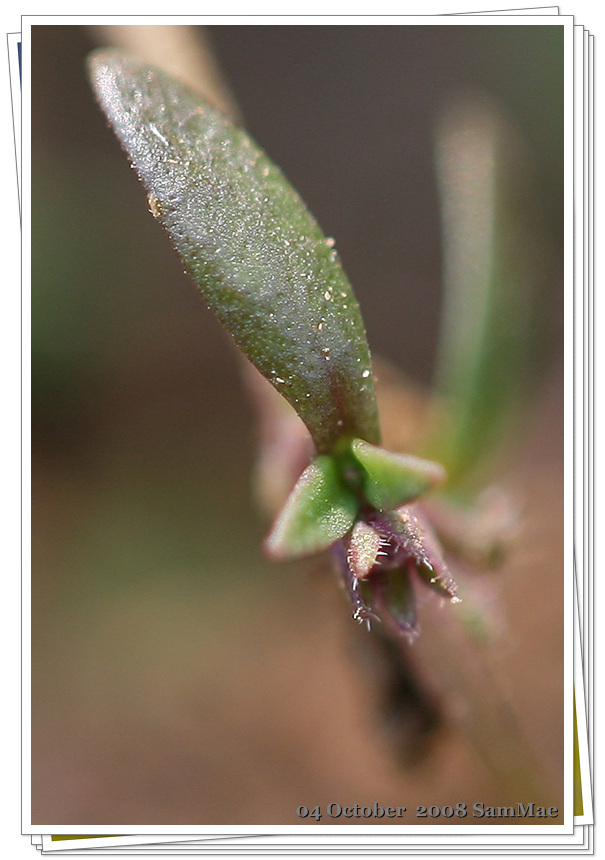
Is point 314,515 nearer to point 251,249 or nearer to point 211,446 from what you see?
point 251,249

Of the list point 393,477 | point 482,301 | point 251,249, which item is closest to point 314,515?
point 393,477

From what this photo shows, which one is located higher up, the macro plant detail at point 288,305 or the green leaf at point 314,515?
the macro plant detail at point 288,305

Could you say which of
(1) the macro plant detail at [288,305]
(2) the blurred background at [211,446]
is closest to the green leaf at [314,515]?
(1) the macro plant detail at [288,305]

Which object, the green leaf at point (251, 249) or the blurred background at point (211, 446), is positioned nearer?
the green leaf at point (251, 249)

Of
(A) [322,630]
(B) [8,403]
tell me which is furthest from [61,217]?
(A) [322,630]

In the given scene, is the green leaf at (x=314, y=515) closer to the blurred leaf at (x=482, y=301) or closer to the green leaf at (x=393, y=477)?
the green leaf at (x=393, y=477)
